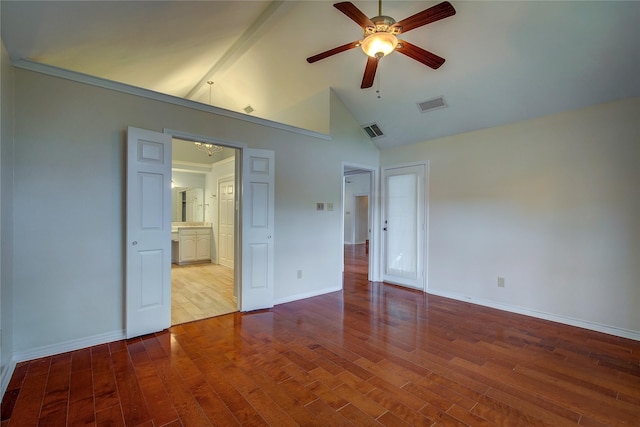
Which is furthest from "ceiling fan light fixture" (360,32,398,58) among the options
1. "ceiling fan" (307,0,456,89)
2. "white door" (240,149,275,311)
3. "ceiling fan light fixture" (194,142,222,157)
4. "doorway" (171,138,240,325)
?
"ceiling fan light fixture" (194,142,222,157)

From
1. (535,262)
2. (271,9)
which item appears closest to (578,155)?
(535,262)

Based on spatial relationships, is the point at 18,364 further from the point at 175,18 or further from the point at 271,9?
the point at 271,9

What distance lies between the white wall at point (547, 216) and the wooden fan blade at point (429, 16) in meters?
2.41

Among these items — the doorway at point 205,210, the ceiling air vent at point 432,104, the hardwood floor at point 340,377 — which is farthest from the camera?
the doorway at point 205,210

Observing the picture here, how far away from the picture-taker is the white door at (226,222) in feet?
20.8

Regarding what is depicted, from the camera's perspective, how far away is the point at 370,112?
4.62 metres

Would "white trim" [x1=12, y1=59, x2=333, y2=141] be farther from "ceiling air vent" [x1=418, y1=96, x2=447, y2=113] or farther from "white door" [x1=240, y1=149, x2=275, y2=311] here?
"ceiling air vent" [x1=418, y1=96, x2=447, y2=113]

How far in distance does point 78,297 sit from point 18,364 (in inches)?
23.5

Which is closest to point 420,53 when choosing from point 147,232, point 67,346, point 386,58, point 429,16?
point 429,16

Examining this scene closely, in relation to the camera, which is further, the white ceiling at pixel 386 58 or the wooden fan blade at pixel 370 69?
the wooden fan blade at pixel 370 69

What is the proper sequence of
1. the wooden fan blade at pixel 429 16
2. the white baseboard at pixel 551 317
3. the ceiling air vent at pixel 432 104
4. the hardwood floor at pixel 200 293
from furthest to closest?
the ceiling air vent at pixel 432 104 < the hardwood floor at pixel 200 293 < the white baseboard at pixel 551 317 < the wooden fan blade at pixel 429 16

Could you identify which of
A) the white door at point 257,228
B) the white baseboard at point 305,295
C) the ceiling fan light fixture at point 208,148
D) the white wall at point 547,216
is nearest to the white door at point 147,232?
the white door at point 257,228

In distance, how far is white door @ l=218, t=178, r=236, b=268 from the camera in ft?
20.8

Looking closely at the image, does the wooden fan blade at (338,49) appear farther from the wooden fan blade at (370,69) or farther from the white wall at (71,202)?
the white wall at (71,202)
